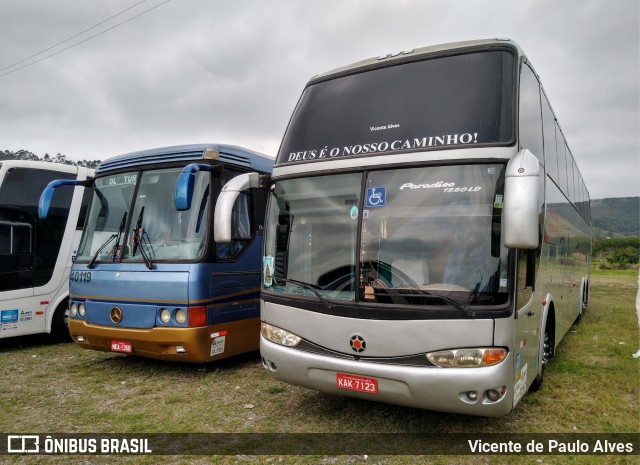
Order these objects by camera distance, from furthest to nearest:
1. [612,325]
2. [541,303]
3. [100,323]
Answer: [612,325] < [100,323] < [541,303]

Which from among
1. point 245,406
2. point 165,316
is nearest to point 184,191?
point 165,316

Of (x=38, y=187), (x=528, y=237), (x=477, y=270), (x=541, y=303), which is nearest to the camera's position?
(x=528, y=237)

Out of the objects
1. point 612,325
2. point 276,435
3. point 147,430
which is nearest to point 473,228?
point 276,435

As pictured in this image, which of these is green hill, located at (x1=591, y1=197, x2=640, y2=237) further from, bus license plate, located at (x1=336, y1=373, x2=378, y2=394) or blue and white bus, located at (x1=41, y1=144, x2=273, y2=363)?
bus license plate, located at (x1=336, y1=373, x2=378, y2=394)

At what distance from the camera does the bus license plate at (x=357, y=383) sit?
14.2ft

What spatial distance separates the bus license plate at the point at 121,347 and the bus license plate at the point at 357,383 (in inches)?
136

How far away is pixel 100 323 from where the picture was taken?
6.95 metres

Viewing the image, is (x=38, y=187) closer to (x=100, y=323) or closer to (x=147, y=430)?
(x=100, y=323)

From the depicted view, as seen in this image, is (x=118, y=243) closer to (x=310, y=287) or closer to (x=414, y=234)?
(x=310, y=287)

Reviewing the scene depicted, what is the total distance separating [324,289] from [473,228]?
1.44 metres

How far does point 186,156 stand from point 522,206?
182 inches

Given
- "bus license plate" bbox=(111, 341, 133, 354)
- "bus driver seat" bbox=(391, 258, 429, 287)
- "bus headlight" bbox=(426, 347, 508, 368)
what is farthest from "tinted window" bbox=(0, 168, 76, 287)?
"bus headlight" bbox=(426, 347, 508, 368)

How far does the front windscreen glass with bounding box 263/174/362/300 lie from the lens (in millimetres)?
4676

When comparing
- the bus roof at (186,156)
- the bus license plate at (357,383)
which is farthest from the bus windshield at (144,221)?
the bus license plate at (357,383)
